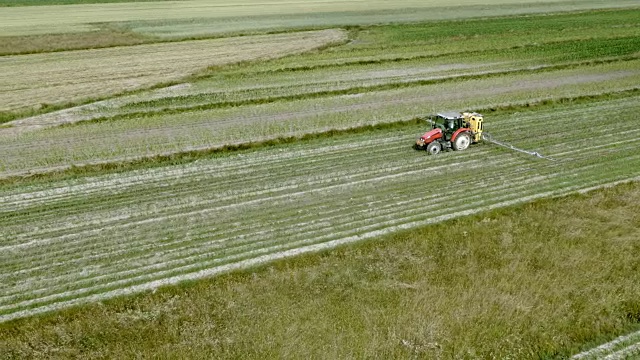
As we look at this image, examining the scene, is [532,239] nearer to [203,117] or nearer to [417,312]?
[417,312]

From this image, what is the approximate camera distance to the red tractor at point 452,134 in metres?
22.9

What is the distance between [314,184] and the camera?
20.6 metres

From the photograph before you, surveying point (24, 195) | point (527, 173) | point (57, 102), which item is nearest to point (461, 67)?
point (527, 173)

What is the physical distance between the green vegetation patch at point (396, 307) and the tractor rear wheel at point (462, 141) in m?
6.84

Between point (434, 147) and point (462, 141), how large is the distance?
134cm

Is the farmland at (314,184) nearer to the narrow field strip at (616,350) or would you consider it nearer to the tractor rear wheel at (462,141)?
the narrow field strip at (616,350)

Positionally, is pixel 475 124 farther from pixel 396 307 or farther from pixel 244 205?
pixel 396 307

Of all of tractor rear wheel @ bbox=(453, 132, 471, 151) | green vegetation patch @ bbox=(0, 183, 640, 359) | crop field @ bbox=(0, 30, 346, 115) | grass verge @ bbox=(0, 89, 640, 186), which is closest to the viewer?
green vegetation patch @ bbox=(0, 183, 640, 359)

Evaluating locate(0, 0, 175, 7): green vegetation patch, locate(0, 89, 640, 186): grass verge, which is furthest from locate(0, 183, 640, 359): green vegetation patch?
locate(0, 0, 175, 7): green vegetation patch

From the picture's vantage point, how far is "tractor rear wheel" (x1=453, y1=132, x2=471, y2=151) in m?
23.0

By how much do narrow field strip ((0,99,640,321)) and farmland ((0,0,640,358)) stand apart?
0.08 meters

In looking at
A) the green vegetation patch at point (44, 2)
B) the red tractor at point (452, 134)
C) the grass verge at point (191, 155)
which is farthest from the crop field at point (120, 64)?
the green vegetation patch at point (44, 2)

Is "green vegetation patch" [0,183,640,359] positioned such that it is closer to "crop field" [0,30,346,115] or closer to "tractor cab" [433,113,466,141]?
"tractor cab" [433,113,466,141]

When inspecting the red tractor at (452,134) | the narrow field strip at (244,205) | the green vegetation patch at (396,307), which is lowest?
the green vegetation patch at (396,307)
